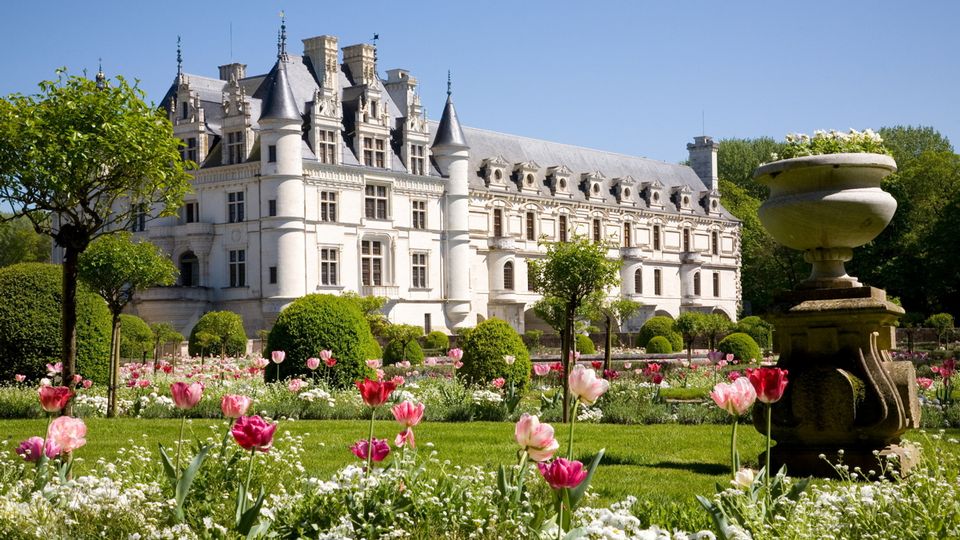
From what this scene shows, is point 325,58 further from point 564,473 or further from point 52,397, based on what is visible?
point 564,473

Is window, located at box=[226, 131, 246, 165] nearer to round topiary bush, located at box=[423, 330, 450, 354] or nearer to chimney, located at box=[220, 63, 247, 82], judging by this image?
chimney, located at box=[220, 63, 247, 82]

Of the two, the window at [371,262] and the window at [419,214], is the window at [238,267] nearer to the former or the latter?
the window at [371,262]

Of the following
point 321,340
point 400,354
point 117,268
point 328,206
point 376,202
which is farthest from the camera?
point 376,202

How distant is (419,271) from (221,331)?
12.3 m

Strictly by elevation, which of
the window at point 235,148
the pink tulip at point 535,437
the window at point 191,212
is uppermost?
the window at point 235,148

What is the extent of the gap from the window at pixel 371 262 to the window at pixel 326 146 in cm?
350

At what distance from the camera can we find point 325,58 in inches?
1784

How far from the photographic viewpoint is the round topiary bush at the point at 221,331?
3516cm

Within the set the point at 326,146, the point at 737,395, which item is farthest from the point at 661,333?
the point at 737,395

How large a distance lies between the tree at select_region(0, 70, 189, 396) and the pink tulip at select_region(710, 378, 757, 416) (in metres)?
8.84

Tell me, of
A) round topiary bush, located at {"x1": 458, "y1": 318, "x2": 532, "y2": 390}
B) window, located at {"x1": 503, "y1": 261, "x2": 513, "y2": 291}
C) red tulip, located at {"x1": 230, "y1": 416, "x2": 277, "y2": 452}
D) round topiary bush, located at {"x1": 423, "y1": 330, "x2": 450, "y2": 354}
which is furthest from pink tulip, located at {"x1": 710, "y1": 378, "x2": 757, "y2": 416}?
window, located at {"x1": 503, "y1": 261, "x2": 513, "y2": 291}

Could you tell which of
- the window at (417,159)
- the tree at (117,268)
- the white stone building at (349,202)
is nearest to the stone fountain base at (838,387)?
the tree at (117,268)

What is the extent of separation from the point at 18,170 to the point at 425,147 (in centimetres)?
3390

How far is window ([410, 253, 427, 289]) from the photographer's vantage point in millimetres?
46062
